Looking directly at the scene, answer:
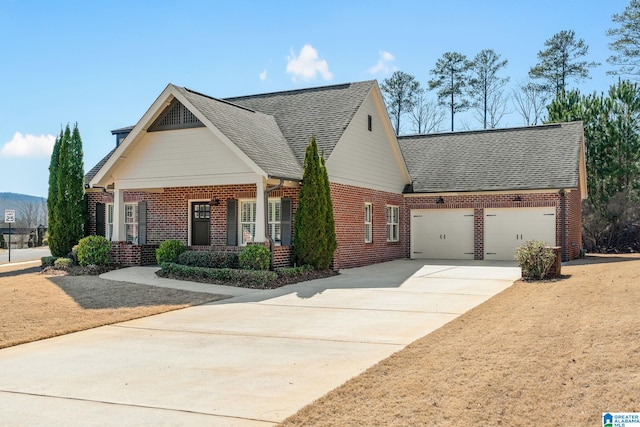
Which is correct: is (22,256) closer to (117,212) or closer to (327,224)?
(117,212)

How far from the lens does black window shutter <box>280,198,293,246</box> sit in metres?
18.5

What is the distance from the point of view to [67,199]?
2141 centimetres

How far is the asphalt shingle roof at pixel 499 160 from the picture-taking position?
23031 millimetres

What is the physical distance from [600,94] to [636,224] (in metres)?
6.44

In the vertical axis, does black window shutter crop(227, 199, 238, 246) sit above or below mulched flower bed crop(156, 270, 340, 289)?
above

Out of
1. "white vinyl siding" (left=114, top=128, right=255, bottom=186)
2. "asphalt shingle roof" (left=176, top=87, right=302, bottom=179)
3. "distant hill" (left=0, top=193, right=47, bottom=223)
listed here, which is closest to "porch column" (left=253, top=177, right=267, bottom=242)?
"white vinyl siding" (left=114, top=128, right=255, bottom=186)

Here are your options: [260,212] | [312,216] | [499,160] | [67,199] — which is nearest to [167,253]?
[260,212]

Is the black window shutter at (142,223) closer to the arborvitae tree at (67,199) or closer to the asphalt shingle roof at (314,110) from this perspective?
the arborvitae tree at (67,199)

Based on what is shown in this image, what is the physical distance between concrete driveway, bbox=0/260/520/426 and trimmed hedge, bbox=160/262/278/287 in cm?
118

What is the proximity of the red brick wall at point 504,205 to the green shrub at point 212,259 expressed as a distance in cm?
1017

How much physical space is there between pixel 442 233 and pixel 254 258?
34.9 feet

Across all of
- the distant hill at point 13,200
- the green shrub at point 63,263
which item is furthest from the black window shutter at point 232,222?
the distant hill at point 13,200

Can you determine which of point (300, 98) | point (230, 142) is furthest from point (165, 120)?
point (300, 98)

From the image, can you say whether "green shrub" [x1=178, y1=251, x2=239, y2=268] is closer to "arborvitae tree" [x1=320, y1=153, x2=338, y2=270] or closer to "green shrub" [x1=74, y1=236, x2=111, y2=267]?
"arborvitae tree" [x1=320, y1=153, x2=338, y2=270]
